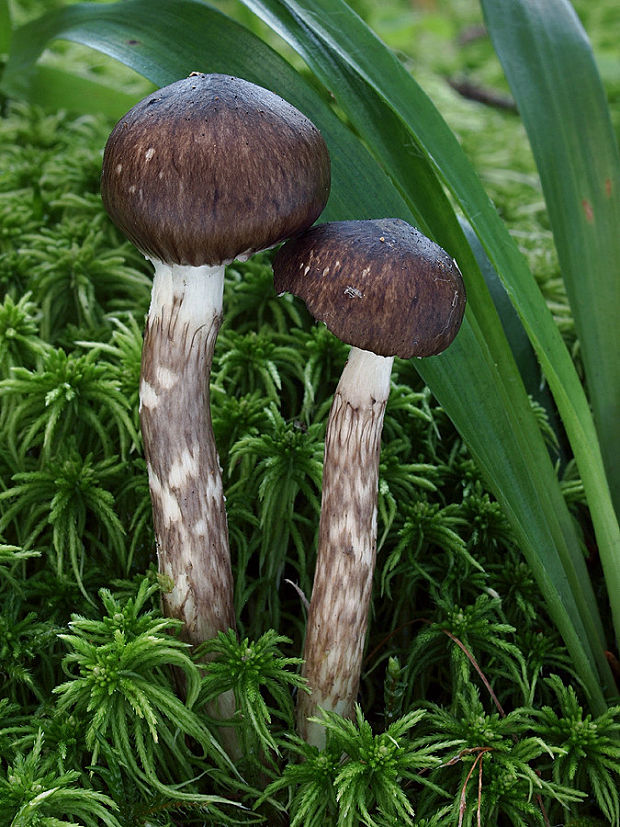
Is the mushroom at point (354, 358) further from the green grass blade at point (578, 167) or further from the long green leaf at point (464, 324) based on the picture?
the green grass blade at point (578, 167)

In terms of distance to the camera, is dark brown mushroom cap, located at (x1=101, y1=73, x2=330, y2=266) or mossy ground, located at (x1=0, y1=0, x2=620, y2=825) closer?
dark brown mushroom cap, located at (x1=101, y1=73, x2=330, y2=266)

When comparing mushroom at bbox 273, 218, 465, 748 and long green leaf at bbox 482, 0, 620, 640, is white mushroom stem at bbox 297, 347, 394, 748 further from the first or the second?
long green leaf at bbox 482, 0, 620, 640

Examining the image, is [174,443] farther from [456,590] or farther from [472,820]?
[472,820]

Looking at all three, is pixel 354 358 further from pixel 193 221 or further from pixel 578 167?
pixel 578 167

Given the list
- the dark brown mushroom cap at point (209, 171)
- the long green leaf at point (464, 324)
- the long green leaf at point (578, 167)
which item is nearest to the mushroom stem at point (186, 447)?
the dark brown mushroom cap at point (209, 171)

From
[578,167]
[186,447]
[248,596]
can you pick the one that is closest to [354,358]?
[186,447]

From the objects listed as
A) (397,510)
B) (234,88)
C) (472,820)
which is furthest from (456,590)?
(234,88)

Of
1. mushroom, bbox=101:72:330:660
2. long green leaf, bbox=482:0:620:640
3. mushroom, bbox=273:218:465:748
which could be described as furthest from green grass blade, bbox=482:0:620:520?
mushroom, bbox=101:72:330:660
